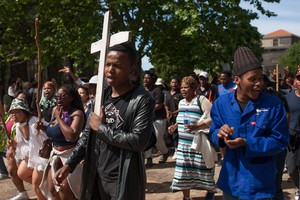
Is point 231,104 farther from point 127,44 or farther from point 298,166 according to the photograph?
point 298,166

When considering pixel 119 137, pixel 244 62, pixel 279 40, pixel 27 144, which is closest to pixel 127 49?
pixel 119 137

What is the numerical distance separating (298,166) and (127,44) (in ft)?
11.6

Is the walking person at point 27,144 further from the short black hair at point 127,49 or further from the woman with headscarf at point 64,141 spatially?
the short black hair at point 127,49

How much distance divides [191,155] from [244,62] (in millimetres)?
2881

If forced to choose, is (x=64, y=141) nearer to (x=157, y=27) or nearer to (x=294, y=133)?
(x=294, y=133)

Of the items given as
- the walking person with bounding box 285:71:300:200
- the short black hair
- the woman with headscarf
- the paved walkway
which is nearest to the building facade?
the paved walkway

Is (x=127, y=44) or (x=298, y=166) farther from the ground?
(x=127, y=44)

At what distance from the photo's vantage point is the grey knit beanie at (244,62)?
3287 mm

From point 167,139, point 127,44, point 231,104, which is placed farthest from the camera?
point 167,139

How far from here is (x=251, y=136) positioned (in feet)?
10.6

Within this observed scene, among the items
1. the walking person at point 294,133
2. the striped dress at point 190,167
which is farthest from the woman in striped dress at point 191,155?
the walking person at point 294,133

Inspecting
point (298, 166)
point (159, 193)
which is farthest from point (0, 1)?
point (298, 166)

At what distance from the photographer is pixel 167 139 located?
402 inches

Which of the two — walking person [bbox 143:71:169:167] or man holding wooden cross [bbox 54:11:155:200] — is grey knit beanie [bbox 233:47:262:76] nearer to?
man holding wooden cross [bbox 54:11:155:200]
